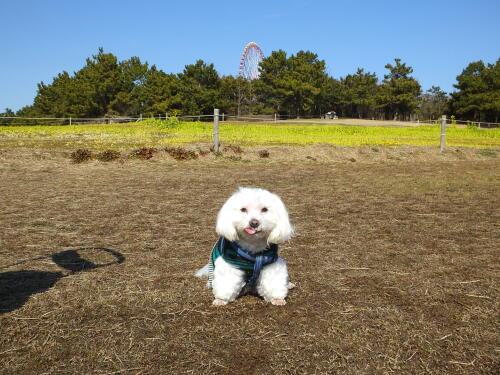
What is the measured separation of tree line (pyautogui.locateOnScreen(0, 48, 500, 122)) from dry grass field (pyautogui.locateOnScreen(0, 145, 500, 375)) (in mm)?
65927

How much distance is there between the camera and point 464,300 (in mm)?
3736

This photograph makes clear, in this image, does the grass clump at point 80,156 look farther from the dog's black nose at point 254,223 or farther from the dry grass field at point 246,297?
the dog's black nose at point 254,223

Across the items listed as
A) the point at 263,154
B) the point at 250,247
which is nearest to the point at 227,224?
the point at 250,247

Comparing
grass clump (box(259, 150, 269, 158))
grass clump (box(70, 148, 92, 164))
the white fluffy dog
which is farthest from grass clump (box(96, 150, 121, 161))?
the white fluffy dog

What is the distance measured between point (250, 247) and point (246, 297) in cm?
65

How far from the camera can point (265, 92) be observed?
84375 mm

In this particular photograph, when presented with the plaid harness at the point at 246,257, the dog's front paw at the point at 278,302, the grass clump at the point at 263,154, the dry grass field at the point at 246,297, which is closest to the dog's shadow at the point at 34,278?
the dry grass field at the point at 246,297

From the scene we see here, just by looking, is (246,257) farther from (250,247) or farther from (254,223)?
(254,223)

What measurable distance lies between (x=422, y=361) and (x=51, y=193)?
8.19 metres

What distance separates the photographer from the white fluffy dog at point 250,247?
329cm

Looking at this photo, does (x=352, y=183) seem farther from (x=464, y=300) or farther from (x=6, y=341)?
(x=6, y=341)

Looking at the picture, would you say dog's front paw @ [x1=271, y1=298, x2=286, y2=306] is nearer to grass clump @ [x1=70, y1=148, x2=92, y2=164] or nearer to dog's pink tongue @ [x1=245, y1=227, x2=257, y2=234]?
dog's pink tongue @ [x1=245, y1=227, x2=257, y2=234]

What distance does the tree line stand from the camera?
72.0m

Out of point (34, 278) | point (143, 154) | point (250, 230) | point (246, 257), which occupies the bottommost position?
point (34, 278)
